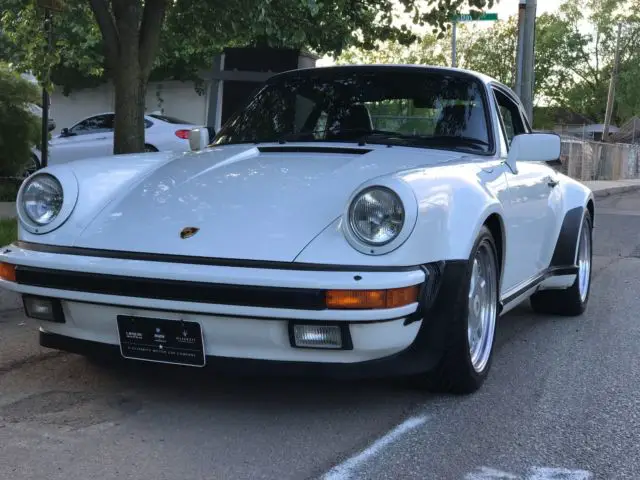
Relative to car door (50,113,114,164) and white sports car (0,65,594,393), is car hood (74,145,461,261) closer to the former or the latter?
white sports car (0,65,594,393)

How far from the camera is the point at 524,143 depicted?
4.43 meters

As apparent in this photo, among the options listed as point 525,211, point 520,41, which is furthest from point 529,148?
point 520,41

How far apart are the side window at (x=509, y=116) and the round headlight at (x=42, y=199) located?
99.7 inches

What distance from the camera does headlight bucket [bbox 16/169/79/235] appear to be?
3531mm

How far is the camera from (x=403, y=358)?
322 cm

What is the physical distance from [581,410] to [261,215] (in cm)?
168

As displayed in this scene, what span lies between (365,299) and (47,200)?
1621 mm

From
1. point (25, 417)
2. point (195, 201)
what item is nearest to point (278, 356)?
point (195, 201)

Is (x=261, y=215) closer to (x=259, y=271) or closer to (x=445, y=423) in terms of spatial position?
(x=259, y=271)

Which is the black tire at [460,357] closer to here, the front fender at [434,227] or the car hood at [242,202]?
the front fender at [434,227]

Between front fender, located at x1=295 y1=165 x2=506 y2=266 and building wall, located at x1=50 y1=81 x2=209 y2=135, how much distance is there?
20.0 metres

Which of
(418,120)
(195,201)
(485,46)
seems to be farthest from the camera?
(485,46)

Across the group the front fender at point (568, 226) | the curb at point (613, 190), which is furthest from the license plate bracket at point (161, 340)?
the curb at point (613, 190)

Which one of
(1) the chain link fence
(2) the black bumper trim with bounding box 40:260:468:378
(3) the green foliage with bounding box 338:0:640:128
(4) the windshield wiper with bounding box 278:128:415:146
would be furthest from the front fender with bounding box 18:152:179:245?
(3) the green foliage with bounding box 338:0:640:128
